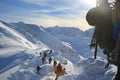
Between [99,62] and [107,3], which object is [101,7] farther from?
[99,62]

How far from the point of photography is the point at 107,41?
438 cm

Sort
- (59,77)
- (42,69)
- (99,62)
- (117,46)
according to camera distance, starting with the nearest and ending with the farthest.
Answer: (117,46)
(99,62)
(59,77)
(42,69)

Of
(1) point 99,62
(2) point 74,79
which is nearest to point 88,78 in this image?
(2) point 74,79

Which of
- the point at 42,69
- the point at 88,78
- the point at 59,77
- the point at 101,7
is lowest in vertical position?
the point at 42,69

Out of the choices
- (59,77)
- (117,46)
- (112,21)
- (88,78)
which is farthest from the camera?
(59,77)

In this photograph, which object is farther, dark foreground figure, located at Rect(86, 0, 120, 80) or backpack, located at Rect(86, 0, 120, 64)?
backpack, located at Rect(86, 0, 120, 64)

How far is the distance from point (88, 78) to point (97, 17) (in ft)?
53.0

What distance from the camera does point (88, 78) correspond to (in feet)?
66.3

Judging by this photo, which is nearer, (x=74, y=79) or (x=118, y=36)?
(x=118, y=36)

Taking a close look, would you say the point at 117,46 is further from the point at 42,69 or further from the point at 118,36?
the point at 42,69

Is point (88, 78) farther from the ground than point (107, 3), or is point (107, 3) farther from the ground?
point (107, 3)

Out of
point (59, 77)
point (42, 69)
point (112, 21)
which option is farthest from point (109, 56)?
point (42, 69)

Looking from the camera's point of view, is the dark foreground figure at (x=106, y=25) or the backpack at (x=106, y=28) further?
the backpack at (x=106, y=28)

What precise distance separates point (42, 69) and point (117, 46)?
45.0 metres
